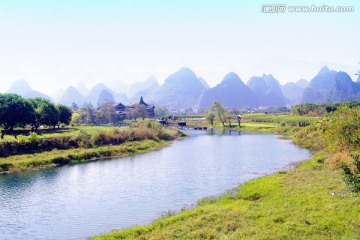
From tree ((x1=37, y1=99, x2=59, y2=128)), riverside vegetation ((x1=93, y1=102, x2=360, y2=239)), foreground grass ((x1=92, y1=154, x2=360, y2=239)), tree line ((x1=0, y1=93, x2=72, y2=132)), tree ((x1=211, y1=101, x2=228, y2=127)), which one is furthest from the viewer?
tree ((x1=211, y1=101, x2=228, y2=127))

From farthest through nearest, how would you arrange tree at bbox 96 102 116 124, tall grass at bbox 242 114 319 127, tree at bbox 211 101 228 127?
1. tree at bbox 96 102 116 124
2. tree at bbox 211 101 228 127
3. tall grass at bbox 242 114 319 127

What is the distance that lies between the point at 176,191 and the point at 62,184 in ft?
42.0

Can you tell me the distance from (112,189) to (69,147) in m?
25.5

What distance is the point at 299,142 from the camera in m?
66.2

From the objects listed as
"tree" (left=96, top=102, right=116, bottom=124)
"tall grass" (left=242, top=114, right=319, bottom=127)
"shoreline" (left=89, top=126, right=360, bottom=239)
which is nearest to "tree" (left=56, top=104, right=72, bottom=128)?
"tree" (left=96, top=102, right=116, bottom=124)

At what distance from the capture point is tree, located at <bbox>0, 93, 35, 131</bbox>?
6028 centimetres

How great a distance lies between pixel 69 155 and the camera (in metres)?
49.4

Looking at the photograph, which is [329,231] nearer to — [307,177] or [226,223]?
[226,223]

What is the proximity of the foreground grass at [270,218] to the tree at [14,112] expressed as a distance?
1886 inches

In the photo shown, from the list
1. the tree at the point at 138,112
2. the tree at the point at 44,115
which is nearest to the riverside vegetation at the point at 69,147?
the tree at the point at 44,115

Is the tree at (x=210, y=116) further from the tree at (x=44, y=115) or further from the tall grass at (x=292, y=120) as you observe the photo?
the tree at (x=44, y=115)

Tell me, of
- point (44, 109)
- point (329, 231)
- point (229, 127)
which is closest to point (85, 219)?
point (329, 231)

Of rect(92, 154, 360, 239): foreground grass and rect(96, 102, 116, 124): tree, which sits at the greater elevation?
rect(96, 102, 116, 124): tree

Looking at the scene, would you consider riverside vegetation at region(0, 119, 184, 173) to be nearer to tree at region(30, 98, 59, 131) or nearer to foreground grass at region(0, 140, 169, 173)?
foreground grass at region(0, 140, 169, 173)
